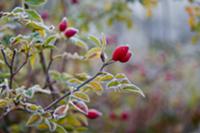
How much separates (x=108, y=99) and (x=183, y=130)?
0.55 meters

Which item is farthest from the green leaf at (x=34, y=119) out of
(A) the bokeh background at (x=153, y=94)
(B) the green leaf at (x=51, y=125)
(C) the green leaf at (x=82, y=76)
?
(A) the bokeh background at (x=153, y=94)

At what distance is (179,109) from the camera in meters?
2.76

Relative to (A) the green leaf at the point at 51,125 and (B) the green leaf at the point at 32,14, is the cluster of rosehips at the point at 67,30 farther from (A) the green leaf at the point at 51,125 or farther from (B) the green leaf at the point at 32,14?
(A) the green leaf at the point at 51,125

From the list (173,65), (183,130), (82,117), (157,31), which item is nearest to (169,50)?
(173,65)

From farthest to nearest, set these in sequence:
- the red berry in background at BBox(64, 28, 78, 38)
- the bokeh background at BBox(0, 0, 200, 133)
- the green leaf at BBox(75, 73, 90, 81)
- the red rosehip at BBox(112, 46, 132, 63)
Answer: the bokeh background at BBox(0, 0, 200, 133)
the green leaf at BBox(75, 73, 90, 81)
the red berry in background at BBox(64, 28, 78, 38)
the red rosehip at BBox(112, 46, 132, 63)

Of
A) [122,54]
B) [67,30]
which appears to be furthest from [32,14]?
[122,54]

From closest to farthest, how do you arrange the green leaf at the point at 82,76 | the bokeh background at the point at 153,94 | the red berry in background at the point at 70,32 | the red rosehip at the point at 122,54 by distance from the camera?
the red rosehip at the point at 122,54, the red berry in background at the point at 70,32, the green leaf at the point at 82,76, the bokeh background at the point at 153,94

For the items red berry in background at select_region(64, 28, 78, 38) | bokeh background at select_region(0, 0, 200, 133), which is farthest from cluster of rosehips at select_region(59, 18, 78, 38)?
bokeh background at select_region(0, 0, 200, 133)

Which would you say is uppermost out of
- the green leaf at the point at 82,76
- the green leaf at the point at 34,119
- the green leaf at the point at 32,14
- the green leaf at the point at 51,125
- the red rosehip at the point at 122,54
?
the green leaf at the point at 32,14

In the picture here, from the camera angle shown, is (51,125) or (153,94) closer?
(51,125)

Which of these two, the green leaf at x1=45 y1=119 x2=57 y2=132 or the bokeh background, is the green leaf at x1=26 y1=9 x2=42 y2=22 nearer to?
the green leaf at x1=45 y1=119 x2=57 y2=132

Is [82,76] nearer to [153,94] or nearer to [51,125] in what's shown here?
[51,125]

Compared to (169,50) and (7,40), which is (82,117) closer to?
(7,40)

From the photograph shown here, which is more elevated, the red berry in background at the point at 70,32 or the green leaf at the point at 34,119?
the red berry in background at the point at 70,32
